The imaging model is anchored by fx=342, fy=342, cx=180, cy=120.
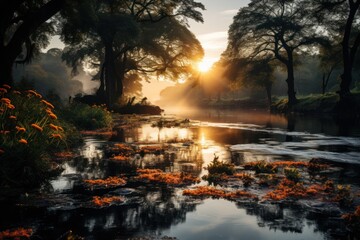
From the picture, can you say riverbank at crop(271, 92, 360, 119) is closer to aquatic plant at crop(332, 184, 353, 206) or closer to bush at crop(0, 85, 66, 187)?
aquatic plant at crop(332, 184, 353, 206)

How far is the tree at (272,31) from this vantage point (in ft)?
123

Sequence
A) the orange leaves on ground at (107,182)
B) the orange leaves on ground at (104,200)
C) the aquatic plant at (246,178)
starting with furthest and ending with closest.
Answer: the aquatic plant at (246,178) → the orange leaves on ground at (107,182) → the orange leaves on ground at (104,200)

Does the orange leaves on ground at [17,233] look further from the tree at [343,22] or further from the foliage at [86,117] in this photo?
the tree at [343,22]

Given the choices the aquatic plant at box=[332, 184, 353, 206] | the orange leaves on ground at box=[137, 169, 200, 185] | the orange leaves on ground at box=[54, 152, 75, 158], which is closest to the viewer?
the aquatic plant at box=[332, 184, 353, 206]

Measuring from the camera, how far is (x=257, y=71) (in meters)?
40.6

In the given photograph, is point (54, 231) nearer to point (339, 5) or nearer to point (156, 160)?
point (156, 160)

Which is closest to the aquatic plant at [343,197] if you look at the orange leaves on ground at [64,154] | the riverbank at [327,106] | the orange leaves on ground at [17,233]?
the orange leaves on ground at [17,233]

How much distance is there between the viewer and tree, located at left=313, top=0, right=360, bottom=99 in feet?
94.6

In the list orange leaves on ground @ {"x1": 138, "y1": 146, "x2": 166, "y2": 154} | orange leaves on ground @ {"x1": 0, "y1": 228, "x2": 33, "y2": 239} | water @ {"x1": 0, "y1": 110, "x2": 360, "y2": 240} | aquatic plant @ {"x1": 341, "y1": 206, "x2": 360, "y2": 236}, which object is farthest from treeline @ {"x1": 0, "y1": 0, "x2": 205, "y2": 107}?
aquatic plant @ {"x1": 341, "y1": 206, "x2": 360, "y2": 236}

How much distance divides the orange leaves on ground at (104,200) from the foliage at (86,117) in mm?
11730

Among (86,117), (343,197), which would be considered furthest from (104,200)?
(86,117)

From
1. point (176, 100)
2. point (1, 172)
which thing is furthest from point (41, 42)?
point (176, 100)

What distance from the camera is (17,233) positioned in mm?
4441

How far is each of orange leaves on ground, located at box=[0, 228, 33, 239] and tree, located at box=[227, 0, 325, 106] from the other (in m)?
36.2
